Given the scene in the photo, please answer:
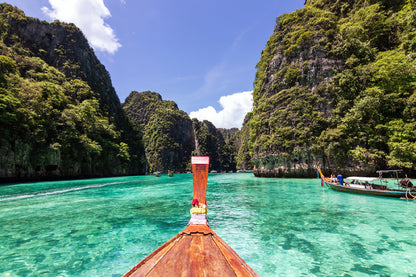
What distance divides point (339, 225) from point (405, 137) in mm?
23464

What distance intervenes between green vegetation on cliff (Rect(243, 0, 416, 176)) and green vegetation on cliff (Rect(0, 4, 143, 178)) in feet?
135

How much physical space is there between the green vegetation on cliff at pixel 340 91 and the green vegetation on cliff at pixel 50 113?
41.3 meters

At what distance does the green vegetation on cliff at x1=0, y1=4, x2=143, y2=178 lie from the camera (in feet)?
93.8

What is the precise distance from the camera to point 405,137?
70.6 feet

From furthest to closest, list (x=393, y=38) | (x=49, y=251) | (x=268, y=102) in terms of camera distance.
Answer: (x=268, y=102), (x=393, y=38), (x=49, y=251)

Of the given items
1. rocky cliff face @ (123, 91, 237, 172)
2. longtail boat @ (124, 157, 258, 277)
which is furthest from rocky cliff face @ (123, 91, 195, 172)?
longtail boat @ (124, 157, 258, 277)

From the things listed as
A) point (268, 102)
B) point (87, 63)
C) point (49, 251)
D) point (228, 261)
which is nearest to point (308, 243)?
point (228, 261)

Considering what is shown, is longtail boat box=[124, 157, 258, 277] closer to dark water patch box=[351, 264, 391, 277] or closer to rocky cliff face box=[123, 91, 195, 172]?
dark water patch box=[351, 264, 391, 277]

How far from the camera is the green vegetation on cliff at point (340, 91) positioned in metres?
23.7

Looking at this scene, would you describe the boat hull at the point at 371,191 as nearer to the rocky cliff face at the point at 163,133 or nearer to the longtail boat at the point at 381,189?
the longtail boat at the point at 381,189

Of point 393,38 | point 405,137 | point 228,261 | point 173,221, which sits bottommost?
point 173,221

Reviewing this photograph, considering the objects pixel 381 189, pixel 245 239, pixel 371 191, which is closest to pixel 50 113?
pixel 245 239

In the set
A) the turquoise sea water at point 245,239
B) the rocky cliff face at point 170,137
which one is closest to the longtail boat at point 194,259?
the turquoise sea water at point 245,239

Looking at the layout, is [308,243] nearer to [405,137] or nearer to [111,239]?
[111,239]
